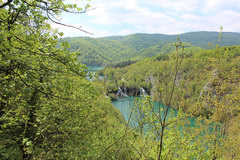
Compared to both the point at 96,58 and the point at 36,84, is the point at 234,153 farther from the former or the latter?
the point at 96,58

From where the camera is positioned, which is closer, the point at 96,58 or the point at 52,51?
the point at 52,51

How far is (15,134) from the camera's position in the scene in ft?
20.0

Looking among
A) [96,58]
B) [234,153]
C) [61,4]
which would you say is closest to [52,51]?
[61,4]

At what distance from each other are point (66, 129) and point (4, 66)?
13.0 feet

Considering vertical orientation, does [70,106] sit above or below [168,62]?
below

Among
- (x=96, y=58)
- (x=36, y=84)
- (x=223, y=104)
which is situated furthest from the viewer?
(x=96, y=58)

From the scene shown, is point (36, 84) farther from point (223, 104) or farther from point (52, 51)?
point (223, 104)

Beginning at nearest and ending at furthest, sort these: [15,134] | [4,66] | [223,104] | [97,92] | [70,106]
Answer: [4,66] < [97,92] < [223,104] < [15,134] < [70,106]

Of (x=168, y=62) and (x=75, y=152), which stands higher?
(x=168, y=62)

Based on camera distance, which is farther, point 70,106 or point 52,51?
point 70,106

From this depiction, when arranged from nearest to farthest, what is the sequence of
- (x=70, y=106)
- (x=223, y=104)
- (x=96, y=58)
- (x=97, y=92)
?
(x=97, y=92), (x=223, y=104), (x=70, y=106), (x=96, y=58)

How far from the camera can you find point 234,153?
7.63 m

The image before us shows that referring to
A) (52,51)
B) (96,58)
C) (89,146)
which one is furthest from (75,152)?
(96,58)

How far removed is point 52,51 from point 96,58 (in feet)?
565
